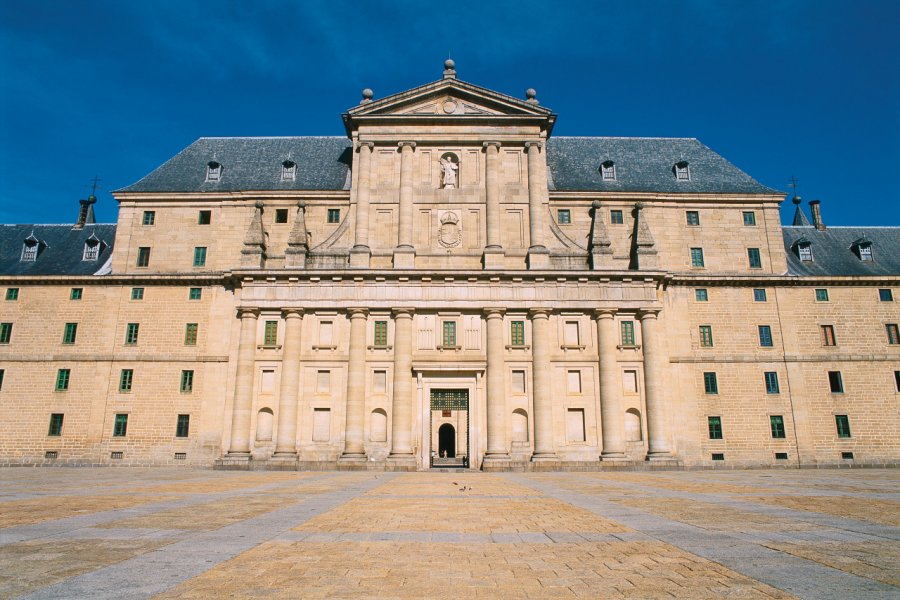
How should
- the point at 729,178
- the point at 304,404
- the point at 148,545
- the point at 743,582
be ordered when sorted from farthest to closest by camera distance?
the point at 729,178 < the point at 304,404 < the point at 148,545 < the point at 743,582

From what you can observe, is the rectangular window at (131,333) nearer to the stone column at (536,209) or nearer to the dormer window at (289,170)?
the dormer window at (289,170)

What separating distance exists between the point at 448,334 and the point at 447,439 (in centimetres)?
3428

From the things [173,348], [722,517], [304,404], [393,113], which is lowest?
[722,517]

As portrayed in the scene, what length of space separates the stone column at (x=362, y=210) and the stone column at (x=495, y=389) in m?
8.18

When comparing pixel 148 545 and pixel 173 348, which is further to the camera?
pixel 173 348

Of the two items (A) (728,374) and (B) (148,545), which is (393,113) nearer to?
(A) (728,374)

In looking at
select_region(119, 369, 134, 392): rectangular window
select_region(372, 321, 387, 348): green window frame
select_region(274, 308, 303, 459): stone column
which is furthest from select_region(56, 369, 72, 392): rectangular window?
select_region(372, 321, 387, 348): green window frame

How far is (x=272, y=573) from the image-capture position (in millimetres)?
6758

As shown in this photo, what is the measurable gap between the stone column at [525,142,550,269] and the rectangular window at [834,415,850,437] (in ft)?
66.0

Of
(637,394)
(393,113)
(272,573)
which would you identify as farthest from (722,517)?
(393,113)

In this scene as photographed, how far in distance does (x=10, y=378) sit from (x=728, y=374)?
44.2m

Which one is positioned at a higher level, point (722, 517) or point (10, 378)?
point (10, 378)

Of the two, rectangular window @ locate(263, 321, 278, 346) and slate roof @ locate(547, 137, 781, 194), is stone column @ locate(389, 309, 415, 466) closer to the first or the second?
rectangular window @ locate(263, 321, 278, 346)

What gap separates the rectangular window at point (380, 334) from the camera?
3509 centimetres
